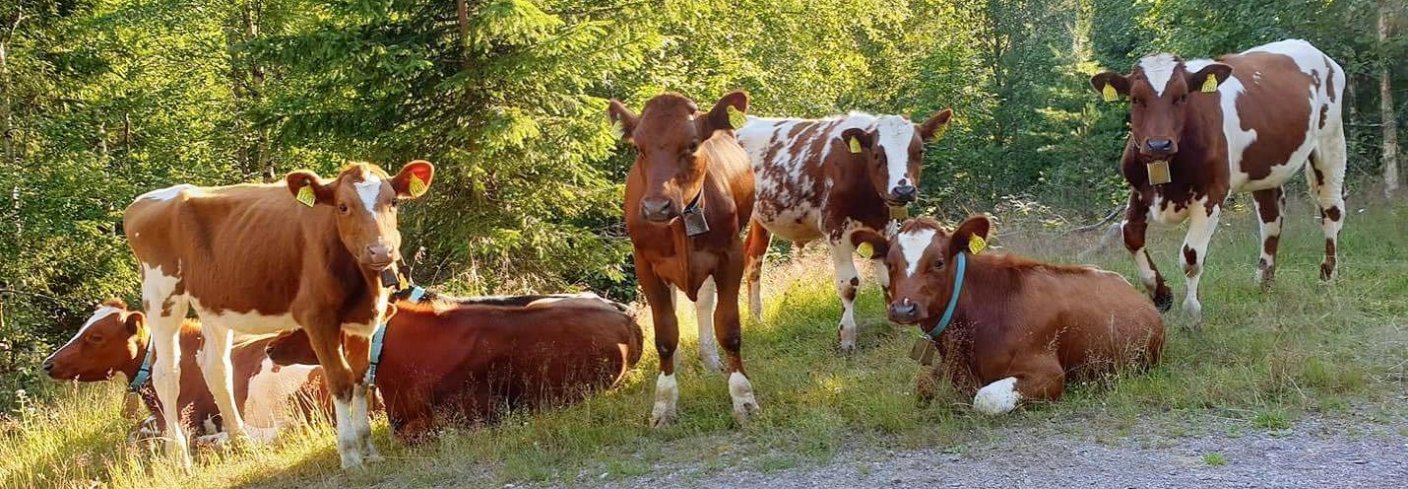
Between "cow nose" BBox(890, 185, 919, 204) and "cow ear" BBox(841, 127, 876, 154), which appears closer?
"cow nose" BBox(890, 185, 919, 204)

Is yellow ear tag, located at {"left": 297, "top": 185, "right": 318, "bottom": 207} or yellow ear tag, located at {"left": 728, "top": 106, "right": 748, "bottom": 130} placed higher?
yellow ear tag, located at {"left": 728, "top": 106, "right": 748, "bottom": 130}

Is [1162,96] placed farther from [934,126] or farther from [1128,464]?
[1128,464]

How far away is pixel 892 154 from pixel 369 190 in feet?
12.8

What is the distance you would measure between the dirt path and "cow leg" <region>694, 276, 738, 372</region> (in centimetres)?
188

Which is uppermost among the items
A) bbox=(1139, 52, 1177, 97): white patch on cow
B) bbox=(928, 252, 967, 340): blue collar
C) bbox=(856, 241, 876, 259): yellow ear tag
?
bbox=(1139, 52, 1177, 97): white patch on cow

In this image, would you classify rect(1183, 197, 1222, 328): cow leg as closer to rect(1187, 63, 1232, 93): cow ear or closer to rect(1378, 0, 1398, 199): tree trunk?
rect(1187, 63, 1232, 93): cow ear

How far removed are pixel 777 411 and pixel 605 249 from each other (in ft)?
24.6

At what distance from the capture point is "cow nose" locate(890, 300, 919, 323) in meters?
6.14

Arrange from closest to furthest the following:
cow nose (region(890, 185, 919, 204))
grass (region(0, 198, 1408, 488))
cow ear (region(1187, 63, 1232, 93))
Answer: grass (region(0, 198, 1408, 488)), cow nose (region(890, 185, 919, 204)), cow ear (region(1187, 63, 1232, 93))

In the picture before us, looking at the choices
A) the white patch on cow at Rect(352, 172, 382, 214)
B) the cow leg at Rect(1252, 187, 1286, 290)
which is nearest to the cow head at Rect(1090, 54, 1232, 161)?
the cow leg at Rect(1252, 187, 1286, 290)

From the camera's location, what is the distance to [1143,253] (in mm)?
8508

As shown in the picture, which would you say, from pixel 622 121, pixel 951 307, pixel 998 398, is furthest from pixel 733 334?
pixel 998 398

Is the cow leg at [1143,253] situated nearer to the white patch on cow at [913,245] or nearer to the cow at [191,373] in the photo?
the white patch on cow at [913,245]

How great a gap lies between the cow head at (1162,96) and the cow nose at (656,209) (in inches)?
145
